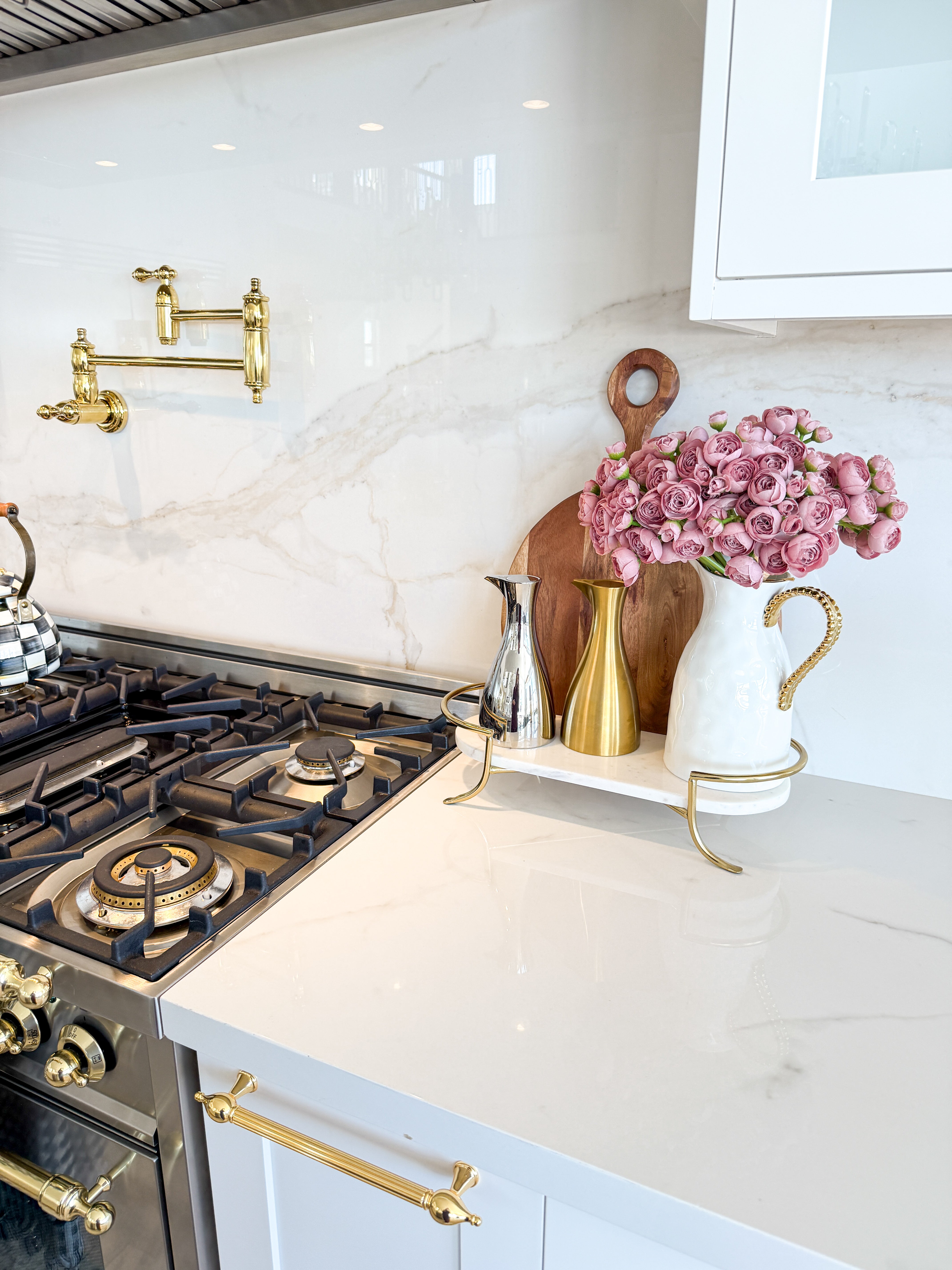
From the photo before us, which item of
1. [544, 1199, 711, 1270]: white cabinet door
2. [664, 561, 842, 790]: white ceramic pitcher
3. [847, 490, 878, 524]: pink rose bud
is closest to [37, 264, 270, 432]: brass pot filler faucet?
[664, 561, 842, 790]: white ceramic pitcher

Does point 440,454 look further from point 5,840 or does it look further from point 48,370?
point 48,370

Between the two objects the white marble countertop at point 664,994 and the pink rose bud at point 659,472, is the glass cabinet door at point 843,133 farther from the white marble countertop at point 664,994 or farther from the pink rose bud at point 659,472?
the white marble countertop at point 664,994

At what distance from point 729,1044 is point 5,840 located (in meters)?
0.80

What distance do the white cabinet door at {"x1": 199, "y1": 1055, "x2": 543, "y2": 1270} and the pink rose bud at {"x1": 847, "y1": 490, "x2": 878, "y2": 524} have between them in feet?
2.20

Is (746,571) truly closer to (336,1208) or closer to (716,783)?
(716,783)

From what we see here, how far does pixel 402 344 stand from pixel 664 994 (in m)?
0.95

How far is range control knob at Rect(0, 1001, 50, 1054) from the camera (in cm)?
84

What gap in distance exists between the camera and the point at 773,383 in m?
1.05

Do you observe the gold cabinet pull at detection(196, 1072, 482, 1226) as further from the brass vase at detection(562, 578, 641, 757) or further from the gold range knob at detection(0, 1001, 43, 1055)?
the brass vase at detection(562, 578, 641, 757)

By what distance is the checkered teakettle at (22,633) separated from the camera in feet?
4.22

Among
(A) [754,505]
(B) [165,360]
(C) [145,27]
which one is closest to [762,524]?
(A) [754,505]

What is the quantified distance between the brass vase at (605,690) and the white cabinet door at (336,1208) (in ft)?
1.63

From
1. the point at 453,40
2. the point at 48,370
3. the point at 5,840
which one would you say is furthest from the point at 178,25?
the point at 5,840

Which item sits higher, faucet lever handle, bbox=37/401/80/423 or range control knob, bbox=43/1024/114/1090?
faucet lever handle, bbox=37/401/80/423
